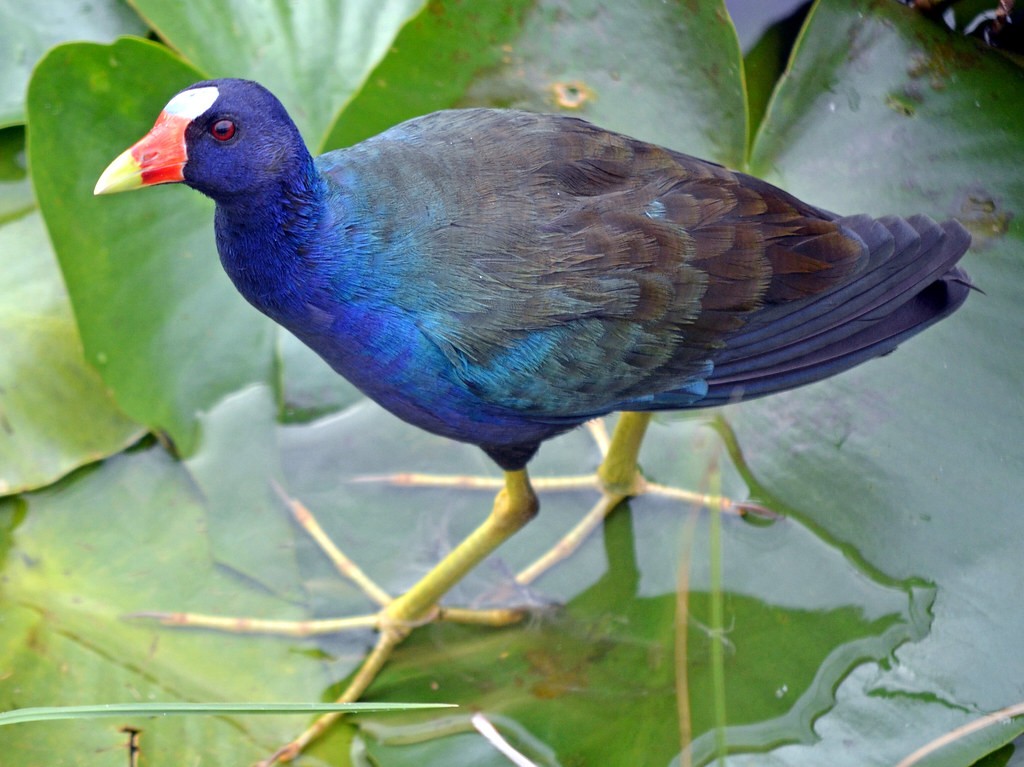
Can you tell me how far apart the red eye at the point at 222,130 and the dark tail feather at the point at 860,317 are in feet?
2.28

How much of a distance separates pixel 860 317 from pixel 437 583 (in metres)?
0.80

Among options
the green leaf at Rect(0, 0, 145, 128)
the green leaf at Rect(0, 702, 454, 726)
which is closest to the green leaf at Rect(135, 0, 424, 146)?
the green leaf at Rect(0, 0, 145, 128)

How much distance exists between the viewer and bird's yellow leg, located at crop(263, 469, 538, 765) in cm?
160

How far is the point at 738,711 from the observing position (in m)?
1.48

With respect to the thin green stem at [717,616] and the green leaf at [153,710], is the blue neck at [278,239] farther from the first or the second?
the thin green stem at [717,616]

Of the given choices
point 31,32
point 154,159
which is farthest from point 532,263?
point 31,32

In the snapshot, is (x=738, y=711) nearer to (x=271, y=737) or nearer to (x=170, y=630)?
(x=271, y=737)

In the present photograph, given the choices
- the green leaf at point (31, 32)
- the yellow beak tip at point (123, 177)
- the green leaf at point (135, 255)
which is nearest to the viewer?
the yellow beak tip at point (123, 177)

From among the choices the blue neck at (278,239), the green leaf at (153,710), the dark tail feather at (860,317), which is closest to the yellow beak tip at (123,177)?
the blue neck at (278,239)

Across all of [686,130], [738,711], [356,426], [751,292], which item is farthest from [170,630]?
[686,130]

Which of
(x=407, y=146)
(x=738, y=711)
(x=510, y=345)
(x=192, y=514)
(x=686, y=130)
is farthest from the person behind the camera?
(x=192, y=514)

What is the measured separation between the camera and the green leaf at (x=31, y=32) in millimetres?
1898

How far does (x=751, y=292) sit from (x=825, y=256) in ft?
0.41

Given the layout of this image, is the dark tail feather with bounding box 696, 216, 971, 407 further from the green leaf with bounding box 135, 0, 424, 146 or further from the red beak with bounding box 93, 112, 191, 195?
the green leaf with bounding box 135, 0, 424, 146
